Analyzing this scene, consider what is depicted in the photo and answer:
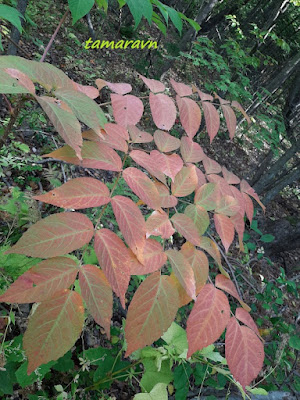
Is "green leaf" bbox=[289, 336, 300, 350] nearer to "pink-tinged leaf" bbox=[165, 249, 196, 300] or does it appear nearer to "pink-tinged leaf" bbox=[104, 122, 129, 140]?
"pink-tinged leaf" bbox=[165, 249, 196, 300]

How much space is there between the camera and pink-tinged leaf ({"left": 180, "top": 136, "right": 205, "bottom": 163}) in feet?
3.26

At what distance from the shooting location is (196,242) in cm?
73

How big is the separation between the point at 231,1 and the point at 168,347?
41.4 feet

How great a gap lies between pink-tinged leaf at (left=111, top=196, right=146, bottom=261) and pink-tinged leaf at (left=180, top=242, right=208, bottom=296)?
0.56 feet

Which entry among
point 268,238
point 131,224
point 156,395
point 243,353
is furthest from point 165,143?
point 268,238

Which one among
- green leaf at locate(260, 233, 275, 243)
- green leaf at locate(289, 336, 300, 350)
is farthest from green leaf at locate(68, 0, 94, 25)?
green leaf at locate(260, 233, 275, 243)

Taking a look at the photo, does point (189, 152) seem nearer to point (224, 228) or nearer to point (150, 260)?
point (224, 228)

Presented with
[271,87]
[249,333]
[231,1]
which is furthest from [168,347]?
[231,1]

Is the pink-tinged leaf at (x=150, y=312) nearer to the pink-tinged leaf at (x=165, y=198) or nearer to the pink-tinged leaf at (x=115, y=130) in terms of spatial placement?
the pink-tinged leaf at (x=165, y=198)

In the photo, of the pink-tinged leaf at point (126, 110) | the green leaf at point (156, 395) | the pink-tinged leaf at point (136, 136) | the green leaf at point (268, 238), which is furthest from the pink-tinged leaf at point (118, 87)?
the green leaf at point (268, 238)

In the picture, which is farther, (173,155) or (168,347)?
(168,347)

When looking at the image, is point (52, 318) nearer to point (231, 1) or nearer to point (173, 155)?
point (173, 155)

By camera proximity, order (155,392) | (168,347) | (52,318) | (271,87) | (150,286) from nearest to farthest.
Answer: (52,318) < (150,286) < (155,392) < (168,347) < (271,87)

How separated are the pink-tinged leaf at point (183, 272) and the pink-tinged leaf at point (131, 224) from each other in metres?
0.09
